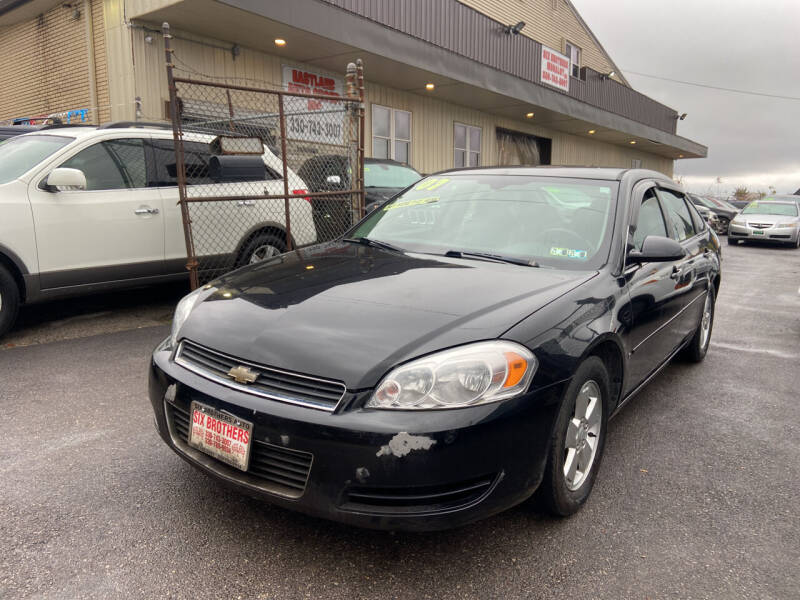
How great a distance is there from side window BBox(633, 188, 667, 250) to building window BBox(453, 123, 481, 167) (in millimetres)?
12134

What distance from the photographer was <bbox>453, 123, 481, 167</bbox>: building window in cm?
1577

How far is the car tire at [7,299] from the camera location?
479 cm

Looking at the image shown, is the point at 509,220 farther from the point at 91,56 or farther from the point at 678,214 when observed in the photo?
the point at 91,56

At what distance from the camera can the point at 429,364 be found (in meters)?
2.04

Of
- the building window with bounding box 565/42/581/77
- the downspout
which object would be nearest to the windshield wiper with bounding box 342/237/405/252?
the downspout

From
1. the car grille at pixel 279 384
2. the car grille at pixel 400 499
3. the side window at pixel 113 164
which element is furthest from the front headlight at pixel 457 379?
the side window at pixel 113 164

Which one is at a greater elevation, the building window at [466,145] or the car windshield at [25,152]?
the building window at [466,145]

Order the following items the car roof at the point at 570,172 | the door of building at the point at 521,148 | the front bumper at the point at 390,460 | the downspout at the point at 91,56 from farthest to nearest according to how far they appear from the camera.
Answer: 1. the door of building at the point at 521,148
2. the downspout at the point at 91,56
3. the car roof at the point at 570,172
4. the front bumper at the point at 390,460

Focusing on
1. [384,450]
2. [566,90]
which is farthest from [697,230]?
[566,90]

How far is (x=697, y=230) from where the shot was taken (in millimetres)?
4660

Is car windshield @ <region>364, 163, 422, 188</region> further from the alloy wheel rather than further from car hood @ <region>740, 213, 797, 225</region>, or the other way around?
car hood @ <region>740, 213, 797, 225</region>

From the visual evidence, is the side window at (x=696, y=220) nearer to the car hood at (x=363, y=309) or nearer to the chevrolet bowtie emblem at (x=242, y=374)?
the car hood at (x=363, y=309)

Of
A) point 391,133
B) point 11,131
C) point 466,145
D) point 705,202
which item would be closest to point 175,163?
point 11,131

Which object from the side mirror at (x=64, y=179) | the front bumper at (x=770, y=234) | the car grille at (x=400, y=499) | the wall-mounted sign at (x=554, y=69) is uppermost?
the wall-mounted sign at (x=554, y=69)
